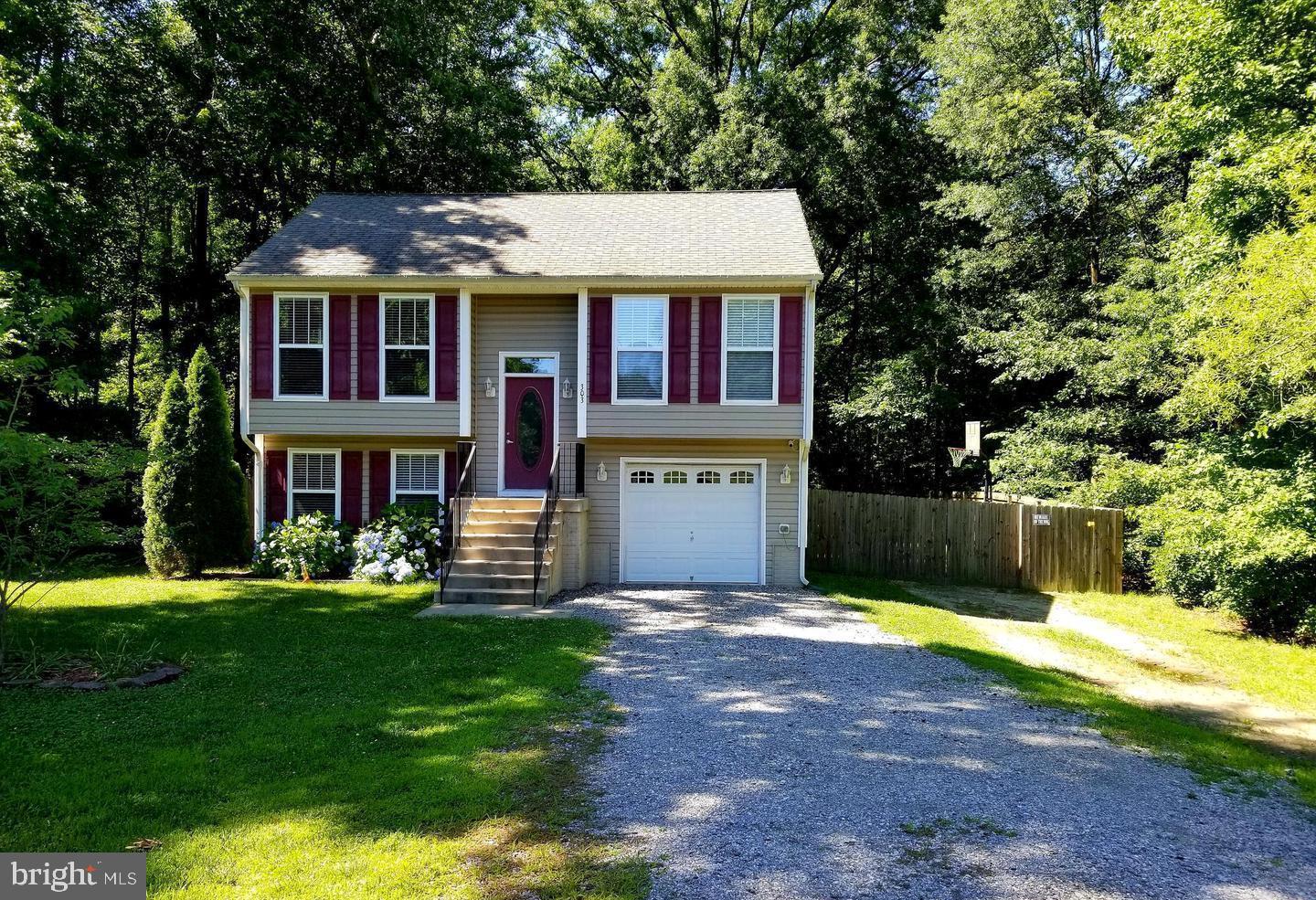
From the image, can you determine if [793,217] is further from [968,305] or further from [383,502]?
[383,502]

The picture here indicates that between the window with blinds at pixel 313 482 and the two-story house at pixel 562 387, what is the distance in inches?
1.4

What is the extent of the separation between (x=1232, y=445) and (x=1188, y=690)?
19.2ft

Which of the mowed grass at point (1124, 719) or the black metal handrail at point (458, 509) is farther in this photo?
the black metal handrail at point (458, 509)

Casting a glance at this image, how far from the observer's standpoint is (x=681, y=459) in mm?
13109

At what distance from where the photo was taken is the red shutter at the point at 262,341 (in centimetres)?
1302

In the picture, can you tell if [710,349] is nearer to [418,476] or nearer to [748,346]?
[748,346]

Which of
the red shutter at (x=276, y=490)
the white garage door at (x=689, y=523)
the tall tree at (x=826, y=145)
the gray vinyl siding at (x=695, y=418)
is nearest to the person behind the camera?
the gray vinyl siding at (x=695, y=418)

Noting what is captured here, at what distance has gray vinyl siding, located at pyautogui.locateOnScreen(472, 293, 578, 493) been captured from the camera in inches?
525

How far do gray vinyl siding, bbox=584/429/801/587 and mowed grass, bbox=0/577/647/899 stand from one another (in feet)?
13.5

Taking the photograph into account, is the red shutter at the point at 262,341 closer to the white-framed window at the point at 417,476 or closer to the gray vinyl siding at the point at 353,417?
the gray vinyl siding at the point at 353,417

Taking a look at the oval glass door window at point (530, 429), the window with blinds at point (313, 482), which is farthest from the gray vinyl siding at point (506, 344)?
the window with blinds at point (313, 482)

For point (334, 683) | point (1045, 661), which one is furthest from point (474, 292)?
point (1045, 661)

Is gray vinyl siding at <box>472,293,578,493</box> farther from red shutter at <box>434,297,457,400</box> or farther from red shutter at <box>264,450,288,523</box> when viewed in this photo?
red shutter at <box>264,450,288,523</box>

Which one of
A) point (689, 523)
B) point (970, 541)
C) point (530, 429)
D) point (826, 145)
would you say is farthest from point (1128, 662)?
point (826, 145)
